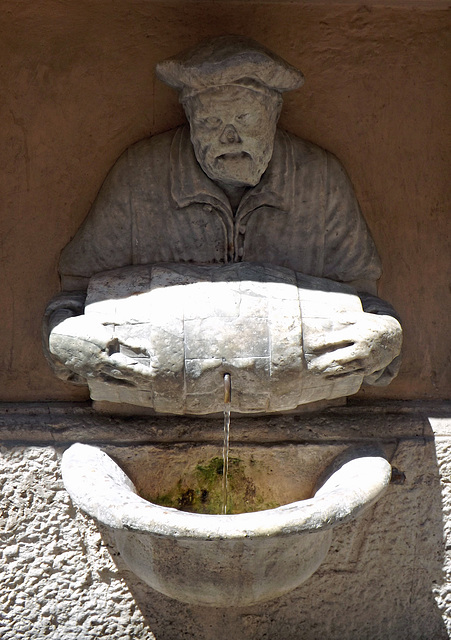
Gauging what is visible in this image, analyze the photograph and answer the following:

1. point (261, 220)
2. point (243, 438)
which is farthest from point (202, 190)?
point (243, 438)

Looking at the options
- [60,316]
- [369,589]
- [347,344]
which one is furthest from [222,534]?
[369,589]

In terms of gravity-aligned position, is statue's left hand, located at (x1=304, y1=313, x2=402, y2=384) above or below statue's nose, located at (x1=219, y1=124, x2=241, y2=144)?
below

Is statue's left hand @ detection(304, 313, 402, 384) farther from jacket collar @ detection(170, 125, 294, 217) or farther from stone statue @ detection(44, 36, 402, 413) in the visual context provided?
jacket collar @ detection(170, 125, 294, 217)

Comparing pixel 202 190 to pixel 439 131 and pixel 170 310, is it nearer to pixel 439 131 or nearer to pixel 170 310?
pixel 170 310

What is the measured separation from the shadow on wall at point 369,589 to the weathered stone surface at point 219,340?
→ 0.54m

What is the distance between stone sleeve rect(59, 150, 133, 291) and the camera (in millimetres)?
2967

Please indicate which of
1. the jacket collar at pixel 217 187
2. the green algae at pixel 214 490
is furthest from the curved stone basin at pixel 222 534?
the jacket collar at pixel 217 187

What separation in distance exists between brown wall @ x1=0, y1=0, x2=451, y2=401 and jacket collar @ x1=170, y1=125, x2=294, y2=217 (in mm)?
151

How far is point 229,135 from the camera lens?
2760 mm

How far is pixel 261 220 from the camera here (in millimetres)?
2982

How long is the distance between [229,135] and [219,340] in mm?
606

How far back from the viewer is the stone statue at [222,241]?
2676 mm

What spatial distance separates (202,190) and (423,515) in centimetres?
128

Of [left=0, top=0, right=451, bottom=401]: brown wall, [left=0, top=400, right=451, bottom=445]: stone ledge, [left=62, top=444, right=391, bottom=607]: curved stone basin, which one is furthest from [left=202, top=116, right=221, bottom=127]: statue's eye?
[left=62, top=444, right=391, bottom=607]: curved stone basin
